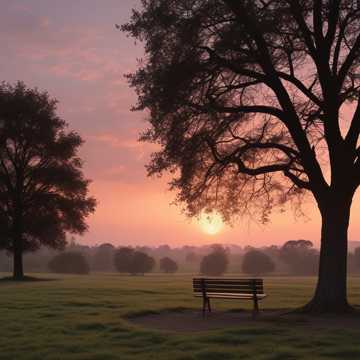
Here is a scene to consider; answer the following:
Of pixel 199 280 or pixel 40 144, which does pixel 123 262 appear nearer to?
pixel 40 144

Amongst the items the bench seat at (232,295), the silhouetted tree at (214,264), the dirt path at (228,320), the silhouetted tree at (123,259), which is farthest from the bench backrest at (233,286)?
the silhouetted tree at (214,264)

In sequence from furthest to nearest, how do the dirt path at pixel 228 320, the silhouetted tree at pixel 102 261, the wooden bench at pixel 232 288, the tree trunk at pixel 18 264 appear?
the silhouetted tree at pixel 102 261 < the tree trunk at pixel 18 264 < the wooden bench at pixel 232 288 < the dirt path at pixel 228 320

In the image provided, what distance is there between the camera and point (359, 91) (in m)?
21.6

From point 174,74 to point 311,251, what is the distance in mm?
121021

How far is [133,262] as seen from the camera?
111m

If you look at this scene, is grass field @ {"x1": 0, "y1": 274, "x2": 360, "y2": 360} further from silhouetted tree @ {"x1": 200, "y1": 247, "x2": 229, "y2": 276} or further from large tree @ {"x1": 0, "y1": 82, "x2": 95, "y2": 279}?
silhouetted tree @ {"x1": 200, "y1": 247, "x2": 229, "y2": 276}

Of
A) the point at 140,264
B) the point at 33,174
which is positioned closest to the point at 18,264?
the point at 33,174

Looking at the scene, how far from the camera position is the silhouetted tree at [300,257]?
12800 cm

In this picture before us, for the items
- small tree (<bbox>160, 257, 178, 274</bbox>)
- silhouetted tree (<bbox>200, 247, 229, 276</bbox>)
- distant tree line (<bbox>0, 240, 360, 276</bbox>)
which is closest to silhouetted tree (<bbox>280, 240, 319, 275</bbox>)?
distant tree line (<bbox>0, 240, 360, 276</bbox>)

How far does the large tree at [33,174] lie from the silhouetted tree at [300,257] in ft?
291

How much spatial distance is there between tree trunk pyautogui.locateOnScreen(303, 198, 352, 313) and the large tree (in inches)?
1181

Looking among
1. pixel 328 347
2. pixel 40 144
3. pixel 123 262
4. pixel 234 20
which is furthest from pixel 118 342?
pixel 123 262

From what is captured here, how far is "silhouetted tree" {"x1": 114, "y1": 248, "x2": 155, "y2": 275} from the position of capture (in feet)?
364

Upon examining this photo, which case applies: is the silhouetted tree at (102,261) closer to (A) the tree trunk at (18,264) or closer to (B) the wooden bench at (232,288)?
(A) the tree trunk at (18,264)
